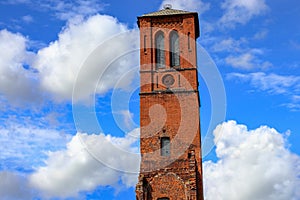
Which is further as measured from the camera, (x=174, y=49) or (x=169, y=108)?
(x=174, y=49)

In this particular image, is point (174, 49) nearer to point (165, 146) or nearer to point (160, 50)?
point (160, 50)

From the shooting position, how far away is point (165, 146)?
35312mm

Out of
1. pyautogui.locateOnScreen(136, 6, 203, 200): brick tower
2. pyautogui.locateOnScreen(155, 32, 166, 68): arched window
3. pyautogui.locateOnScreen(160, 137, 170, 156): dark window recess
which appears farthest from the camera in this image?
pyautogui.locateOnScreen(155, 32, 166, 68): arched window

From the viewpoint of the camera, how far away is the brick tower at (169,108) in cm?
3388

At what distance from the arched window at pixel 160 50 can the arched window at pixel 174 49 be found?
579mm

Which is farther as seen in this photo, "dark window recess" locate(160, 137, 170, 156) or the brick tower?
"dark window recess" locate(160, 137, 170, 156)

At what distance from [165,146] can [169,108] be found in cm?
262

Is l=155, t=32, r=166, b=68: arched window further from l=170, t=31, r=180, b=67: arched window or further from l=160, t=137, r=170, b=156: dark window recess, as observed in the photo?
l=160, t=137, r=170, b=156: dark window recess

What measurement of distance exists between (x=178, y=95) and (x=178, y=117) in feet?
5.17

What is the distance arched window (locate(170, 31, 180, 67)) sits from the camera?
37875mm

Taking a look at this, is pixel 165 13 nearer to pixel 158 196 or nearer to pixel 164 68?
pixel 164 68

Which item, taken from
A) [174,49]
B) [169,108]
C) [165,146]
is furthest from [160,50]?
[165,146]

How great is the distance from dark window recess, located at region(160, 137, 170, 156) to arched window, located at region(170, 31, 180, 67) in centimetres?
561

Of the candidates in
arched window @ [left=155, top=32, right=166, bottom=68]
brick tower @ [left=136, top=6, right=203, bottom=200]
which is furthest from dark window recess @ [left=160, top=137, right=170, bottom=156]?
arched window @ [left=155, top=32, right=166, bottom=68]
